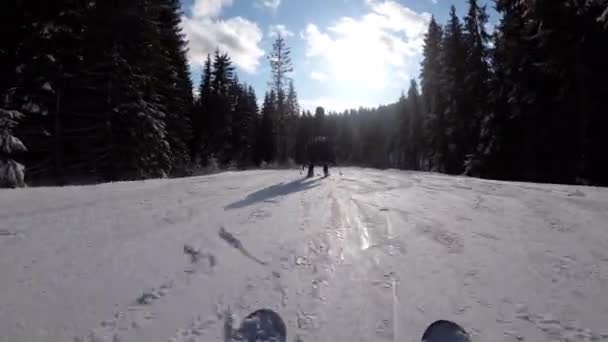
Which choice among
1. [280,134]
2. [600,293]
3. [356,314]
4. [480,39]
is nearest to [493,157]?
[480,39]

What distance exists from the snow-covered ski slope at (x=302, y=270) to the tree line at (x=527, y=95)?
936cm

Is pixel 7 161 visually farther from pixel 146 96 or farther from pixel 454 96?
pixel 454 96

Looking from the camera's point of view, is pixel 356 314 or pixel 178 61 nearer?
pixel 356 314

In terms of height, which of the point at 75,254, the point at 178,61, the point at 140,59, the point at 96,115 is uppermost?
the point at 178,61

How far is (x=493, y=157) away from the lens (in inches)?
728

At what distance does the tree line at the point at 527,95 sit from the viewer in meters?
13.8

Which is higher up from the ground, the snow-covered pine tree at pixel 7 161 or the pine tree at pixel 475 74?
the pine tree at pixel 475 74

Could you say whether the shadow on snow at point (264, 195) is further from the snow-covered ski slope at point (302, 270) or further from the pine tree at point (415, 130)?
the pine tree at point (415, 130)

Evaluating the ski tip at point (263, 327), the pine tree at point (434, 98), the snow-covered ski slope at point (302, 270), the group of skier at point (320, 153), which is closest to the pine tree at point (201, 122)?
the group of skier at point (320, 153)

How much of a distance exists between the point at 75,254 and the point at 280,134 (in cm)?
4773

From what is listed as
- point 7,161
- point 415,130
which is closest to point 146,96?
point 7,161

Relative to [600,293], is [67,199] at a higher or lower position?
higher

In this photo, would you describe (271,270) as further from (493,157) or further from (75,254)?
(493,157)

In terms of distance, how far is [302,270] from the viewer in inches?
113
